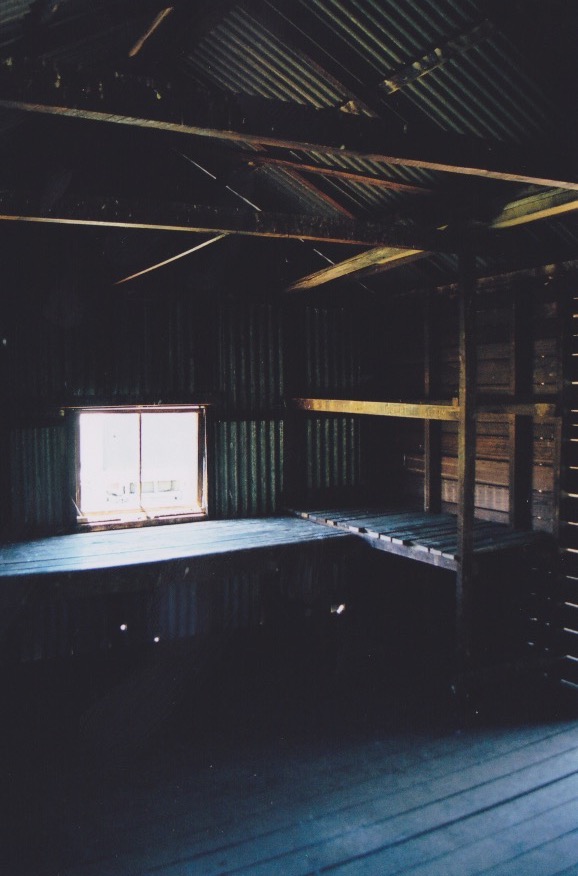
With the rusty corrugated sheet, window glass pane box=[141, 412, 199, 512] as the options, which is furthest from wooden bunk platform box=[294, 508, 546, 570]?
the rusty corrugated sheet

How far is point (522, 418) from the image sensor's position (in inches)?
321

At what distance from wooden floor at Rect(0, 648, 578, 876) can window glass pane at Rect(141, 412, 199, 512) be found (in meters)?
2.86

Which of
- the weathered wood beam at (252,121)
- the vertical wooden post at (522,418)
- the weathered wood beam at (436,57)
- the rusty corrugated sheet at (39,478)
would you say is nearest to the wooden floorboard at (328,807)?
the vertical wooden post at (522,418)

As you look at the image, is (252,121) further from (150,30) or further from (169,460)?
(169,460)

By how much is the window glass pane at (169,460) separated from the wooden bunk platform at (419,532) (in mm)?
1726

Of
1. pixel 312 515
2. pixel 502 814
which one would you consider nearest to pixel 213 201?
pixel 312 515

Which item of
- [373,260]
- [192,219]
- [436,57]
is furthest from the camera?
[373,260]

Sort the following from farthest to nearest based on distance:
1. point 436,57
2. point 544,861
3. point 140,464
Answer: point 140,464 → point 436,57 → point 544,861

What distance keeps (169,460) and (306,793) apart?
4.89 metres

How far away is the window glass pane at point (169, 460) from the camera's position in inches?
362

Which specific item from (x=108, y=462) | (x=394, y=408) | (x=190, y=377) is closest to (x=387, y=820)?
(x=394, y=408)

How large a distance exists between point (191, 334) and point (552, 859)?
7.22 m

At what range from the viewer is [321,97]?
21.5ft

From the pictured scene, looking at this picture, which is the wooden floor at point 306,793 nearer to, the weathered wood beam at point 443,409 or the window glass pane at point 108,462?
the window glass pane at point 108,462
